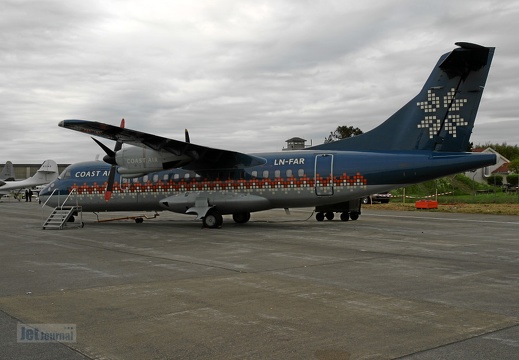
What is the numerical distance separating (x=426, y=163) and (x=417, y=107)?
2.39 metres

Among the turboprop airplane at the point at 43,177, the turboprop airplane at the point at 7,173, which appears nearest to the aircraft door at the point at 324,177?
the turboprop airplane at the point at 43,177

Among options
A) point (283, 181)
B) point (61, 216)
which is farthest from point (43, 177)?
point (283, 181)

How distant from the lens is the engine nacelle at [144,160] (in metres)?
21.2

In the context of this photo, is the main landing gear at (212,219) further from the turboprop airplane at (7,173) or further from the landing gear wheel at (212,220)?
the turboprop airplane at (7,173)

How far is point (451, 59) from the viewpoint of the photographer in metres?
18.3

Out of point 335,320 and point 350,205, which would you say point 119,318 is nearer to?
point 335,320

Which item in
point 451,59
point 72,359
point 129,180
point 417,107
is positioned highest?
point 451,59

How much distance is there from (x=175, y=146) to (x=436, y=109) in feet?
34.2

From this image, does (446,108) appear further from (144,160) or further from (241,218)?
(144,160)

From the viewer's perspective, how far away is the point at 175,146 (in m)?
20.4

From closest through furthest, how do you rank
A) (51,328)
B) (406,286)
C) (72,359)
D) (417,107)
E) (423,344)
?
(72,359), (423,344), (51,328), (406,286), (417,107)

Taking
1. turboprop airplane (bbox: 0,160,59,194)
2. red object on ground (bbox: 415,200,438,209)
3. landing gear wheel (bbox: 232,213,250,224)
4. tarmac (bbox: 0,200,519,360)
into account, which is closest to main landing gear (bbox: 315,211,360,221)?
landing gear wheel (bbox: 232,213,250,224)

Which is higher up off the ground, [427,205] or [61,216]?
[427,205]

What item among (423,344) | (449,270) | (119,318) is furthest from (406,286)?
(119,318)
